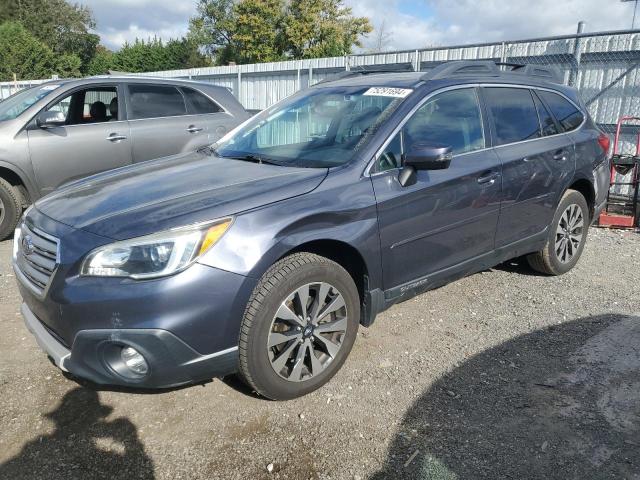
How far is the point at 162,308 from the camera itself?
7.83 feet

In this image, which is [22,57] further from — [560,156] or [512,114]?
[560,156]

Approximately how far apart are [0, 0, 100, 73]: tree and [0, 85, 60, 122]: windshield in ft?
185

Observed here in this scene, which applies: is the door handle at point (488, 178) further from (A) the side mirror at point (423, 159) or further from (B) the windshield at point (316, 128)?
(B) the windshield at point (316, 128)

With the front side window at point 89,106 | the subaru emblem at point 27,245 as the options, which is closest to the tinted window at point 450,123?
the subaru emblem at point 27,245

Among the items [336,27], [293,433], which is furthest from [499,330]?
[336,27]

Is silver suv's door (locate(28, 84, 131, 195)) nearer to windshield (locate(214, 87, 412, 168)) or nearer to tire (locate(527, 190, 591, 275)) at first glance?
windshield (locate(214, 87, 412, 168))

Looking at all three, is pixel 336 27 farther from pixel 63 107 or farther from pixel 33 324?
pixel 33 324

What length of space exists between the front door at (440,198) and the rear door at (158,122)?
4020 mm

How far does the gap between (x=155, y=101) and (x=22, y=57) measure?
43.4 meters

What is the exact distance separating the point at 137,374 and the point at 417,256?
180 cm

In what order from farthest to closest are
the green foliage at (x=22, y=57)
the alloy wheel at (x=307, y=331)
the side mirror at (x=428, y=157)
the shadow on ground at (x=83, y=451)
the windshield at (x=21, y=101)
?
the green foliage at (x=22, y=57) < the windshield at (x=21, y=101) < the side mirror at (x=428, y=157) < the alloy wheel at (x=307, y=331) < the shadow on ground at (x=83, y=451)

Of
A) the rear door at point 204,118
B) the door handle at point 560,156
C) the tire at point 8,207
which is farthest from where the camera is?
the rear door at point 204,118

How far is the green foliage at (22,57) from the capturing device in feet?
137

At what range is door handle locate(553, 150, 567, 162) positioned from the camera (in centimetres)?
439
